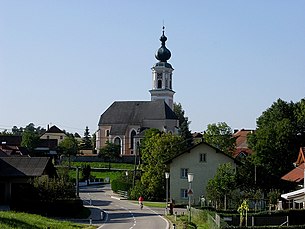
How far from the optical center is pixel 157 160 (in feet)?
225

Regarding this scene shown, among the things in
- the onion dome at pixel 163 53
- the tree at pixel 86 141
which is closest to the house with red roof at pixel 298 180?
the onion dome at pixel 163 53

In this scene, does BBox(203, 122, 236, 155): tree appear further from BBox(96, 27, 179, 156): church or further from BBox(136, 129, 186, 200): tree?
BBox(96, 27, 179, 156): church

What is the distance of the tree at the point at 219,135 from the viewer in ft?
259

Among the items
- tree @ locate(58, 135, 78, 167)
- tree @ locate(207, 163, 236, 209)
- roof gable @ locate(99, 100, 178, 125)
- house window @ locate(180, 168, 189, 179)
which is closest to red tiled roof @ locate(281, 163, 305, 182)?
tree @ locate(207, 163, 236, 209)

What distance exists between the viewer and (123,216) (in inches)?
1821

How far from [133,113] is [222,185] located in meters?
81.7

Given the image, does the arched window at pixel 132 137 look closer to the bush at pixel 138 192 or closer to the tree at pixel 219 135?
the tree at pixel 219 135

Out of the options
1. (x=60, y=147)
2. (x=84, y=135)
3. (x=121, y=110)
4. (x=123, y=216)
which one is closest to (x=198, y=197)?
(x=123, y=216)

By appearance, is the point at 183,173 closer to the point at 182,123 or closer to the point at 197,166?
the point at 197,166

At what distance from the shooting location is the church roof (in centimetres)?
13062

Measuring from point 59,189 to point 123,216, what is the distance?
4954 mm

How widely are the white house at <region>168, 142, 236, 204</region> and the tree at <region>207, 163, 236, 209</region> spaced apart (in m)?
6.95

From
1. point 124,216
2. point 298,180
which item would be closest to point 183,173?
point 298,180

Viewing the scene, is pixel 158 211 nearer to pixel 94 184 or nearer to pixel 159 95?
pixel 94 184
